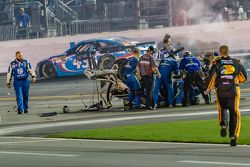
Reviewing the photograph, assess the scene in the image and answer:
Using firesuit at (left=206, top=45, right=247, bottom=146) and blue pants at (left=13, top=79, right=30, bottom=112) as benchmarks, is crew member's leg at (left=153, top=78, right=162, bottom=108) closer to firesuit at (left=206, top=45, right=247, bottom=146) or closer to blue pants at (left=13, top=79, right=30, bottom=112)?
blue pants at (left=13, top=79, right=30, bottom=112)

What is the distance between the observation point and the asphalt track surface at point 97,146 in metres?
12.4

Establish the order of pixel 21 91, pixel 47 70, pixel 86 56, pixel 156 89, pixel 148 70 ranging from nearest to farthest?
pixel 148 70, pixel 156 89, pixel 21 91, pixel 86 56, pixel 47 70

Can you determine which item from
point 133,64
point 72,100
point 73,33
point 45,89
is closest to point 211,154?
point 133,64

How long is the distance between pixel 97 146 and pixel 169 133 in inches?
67.7

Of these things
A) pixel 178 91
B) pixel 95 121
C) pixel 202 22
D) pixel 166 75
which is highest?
pixel 202 22

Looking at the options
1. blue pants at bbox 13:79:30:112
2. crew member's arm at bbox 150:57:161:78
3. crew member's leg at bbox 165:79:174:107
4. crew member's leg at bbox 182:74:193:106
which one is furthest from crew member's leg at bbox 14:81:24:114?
crew member's leg at bbox 182:74:193:106

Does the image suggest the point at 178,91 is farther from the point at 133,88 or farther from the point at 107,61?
the point at 107,61

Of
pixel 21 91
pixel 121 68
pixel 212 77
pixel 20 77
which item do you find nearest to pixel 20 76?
pixel 20 77

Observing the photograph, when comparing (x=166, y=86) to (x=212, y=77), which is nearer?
(x=212, y=77)

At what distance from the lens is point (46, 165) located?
40.5 feet

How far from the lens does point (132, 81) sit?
22047mm

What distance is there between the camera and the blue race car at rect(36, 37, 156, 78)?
32.1m

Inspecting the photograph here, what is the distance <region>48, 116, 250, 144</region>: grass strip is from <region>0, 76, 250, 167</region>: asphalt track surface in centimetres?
44

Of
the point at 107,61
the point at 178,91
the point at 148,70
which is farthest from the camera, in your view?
the point at 107,61
